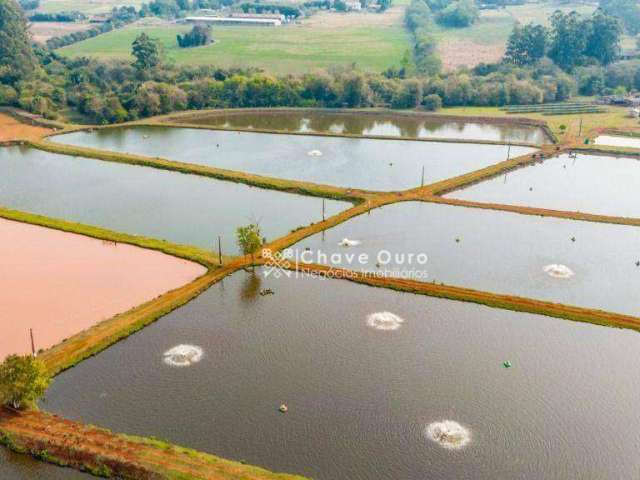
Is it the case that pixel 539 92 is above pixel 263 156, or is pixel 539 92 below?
above

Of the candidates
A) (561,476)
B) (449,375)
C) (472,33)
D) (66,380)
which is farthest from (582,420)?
(472,33)

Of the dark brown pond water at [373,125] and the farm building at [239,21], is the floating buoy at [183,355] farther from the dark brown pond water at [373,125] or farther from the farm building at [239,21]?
the farm building at [239,21]

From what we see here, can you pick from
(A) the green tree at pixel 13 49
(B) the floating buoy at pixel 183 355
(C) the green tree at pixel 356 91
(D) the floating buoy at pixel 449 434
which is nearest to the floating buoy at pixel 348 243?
(B) the floating buoy at pixel 183 355

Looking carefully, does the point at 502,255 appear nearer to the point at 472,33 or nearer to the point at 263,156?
the point at 263,156

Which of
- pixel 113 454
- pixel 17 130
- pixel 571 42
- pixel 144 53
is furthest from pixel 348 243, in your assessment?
pixel 571 42

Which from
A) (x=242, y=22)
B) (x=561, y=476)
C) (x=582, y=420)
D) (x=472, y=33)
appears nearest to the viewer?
(x=561, y=476)

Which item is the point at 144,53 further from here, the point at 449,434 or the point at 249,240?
the point at 449,434

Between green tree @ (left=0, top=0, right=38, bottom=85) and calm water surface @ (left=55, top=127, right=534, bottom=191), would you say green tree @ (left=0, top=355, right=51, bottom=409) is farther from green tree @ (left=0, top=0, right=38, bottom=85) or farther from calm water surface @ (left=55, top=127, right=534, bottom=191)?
green tree @ (left=0, top=0, right=38, bottom=85)
